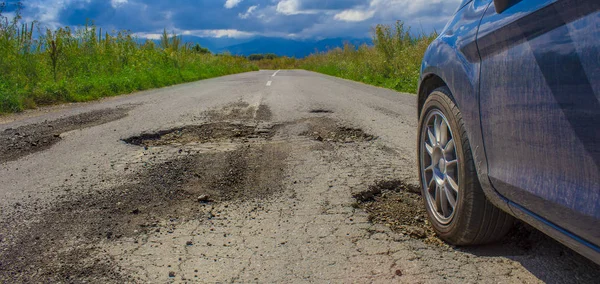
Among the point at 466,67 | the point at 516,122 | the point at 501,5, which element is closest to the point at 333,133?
the point at 466,67

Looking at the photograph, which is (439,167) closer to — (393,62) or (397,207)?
(397,207)

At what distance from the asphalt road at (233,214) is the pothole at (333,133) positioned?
2 centimetres

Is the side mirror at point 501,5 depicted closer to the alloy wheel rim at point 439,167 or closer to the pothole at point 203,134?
the alloy wheel rim at point 439,167

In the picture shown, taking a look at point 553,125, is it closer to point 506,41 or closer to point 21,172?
point 506,41

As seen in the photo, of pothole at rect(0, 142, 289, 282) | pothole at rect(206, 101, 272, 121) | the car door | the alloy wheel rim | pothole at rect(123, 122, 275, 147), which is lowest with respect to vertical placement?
pothole at rect(0, 142, 289, 282)

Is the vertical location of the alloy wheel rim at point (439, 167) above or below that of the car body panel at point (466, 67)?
below

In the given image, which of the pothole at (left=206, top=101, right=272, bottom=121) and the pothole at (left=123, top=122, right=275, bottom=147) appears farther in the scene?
the pothole at (left=206, top=101, right=272, bottom=121)

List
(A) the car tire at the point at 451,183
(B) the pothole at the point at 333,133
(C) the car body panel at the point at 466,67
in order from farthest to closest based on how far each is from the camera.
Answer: (B) the pothole at the point at 333,133, (A) the car tire at the point at 451,183, (C) the car body panel at the point at 466,67

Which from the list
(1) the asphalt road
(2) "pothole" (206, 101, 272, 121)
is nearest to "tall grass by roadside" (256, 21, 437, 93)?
(2) "pothole" (206, 101, 272, 121)

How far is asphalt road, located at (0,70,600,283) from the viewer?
7.80ft

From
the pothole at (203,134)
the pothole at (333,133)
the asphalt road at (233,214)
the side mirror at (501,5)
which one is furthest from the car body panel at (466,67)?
the pothole at (203,134)

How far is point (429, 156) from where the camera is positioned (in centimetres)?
300

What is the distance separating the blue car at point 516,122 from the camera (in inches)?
59.2

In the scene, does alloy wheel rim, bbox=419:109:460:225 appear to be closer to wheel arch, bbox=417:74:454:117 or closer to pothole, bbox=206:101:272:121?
wheel arch, bbox=417:74:454:117
